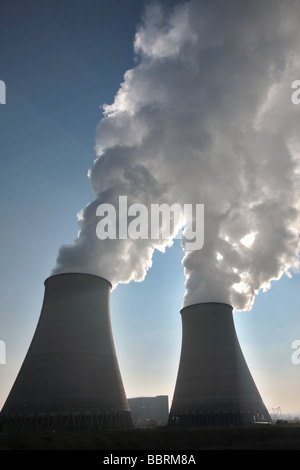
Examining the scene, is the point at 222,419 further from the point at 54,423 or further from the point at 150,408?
the point at 150,408

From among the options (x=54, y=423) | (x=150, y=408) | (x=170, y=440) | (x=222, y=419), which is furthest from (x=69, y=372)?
(x=150, y=408)

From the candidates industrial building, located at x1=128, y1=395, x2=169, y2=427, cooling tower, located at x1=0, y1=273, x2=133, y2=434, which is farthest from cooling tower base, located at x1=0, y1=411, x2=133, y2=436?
industrial building, located at x1=128, y1=395, x2=169, y2=427

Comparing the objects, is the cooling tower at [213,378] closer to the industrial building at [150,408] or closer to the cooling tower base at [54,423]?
the cooling tower base at [54,423]

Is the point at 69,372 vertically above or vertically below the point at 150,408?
above
